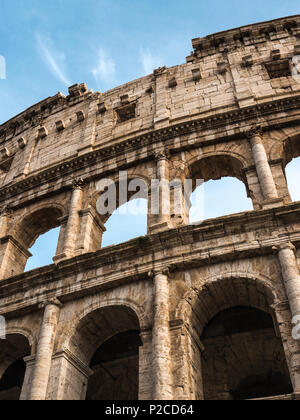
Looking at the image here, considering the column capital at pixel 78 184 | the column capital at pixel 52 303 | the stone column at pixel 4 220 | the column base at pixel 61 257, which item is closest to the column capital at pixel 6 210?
the stone column at pixel 4 220

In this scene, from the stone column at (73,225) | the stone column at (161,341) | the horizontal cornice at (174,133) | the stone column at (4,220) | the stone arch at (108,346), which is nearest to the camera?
the stone column at (161,341)

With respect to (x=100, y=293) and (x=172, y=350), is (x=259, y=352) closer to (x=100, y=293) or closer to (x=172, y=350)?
(x=172, y=350)

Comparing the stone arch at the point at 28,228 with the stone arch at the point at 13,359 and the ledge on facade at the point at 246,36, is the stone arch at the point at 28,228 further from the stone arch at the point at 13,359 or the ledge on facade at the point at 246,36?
the ledge on facade at the point at 246,36

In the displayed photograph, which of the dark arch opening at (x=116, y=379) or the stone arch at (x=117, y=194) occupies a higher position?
the stone arch at (x=117, y=194)

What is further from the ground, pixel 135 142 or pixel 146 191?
pixel 135 142

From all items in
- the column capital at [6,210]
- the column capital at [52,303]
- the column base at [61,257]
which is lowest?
the column capital at [52,303]

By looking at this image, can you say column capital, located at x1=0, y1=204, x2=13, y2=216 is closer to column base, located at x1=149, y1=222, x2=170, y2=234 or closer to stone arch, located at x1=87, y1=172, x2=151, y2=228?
stone arch, located at x1=87, y1=172, x2=151, y2=228

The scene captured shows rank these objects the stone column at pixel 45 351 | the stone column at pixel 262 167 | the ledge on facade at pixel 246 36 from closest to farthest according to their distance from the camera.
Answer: the stone column at pixel 45 351 → the stone column at pixel 262 167 → the ledge on facade at pixel 246 36

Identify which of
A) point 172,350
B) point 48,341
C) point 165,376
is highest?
point 48,341

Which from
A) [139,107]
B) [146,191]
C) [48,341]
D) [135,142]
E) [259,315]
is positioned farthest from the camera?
[139,107]

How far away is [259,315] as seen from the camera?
11.2m

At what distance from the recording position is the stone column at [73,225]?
1247 cm

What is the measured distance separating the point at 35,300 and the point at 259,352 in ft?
20.0

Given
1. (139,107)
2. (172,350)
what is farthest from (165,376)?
(139,107)
